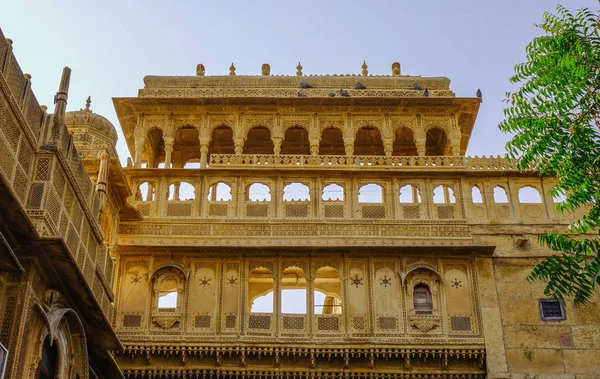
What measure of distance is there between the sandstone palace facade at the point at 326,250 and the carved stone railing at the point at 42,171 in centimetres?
257

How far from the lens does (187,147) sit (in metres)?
20.6

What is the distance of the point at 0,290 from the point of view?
9.53m

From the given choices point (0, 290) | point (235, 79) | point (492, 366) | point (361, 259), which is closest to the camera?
point (0, 290)

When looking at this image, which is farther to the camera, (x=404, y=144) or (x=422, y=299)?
(x=404, y=144)

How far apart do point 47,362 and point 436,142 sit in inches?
478

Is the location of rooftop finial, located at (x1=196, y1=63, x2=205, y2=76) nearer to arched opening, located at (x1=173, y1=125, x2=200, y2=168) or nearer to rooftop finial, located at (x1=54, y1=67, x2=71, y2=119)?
arched opening, located at (x1=173, y1=125, x2=200, y2=168)

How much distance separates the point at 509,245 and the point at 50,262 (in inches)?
395

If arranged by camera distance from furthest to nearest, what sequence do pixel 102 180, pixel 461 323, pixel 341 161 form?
pixel 341 161 → pixel 461 323 → pixel 102 180

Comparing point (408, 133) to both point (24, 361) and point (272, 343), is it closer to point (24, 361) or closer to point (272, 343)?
point (272, 343)

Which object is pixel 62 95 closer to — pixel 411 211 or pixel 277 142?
pixel 277 142

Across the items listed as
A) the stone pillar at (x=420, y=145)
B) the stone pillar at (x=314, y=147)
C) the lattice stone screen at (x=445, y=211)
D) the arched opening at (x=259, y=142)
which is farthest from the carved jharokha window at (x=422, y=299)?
the arched opening at (x=259, y=142)

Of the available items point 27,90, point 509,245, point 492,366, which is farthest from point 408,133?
point 27,90

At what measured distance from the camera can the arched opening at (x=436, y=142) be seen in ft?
65.9

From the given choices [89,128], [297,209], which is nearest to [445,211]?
[297,209]
